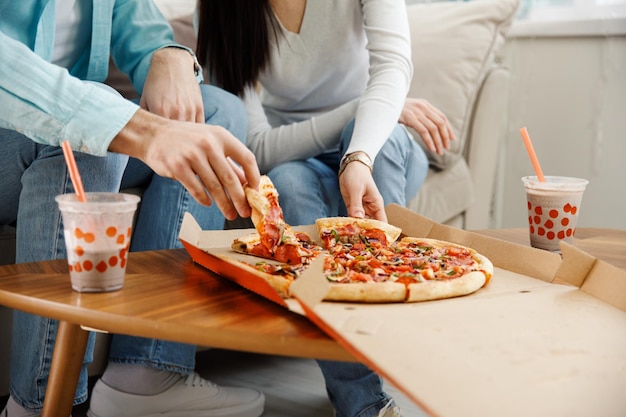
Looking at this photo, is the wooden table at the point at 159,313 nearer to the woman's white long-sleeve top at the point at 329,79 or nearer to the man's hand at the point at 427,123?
the woman's white long-sleeve top at the point at 329,79

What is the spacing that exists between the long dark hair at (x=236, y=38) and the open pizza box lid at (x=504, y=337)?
94 cm

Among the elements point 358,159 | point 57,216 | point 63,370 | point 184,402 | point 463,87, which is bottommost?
point 184,402

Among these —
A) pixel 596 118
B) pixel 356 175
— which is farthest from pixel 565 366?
pixel 596 118

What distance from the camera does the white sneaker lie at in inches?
56.6

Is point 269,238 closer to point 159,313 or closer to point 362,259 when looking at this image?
point 362,259

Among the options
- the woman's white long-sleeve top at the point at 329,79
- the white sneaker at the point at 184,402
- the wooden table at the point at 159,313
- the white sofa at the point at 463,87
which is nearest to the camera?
the wooden table at the point at 159,313

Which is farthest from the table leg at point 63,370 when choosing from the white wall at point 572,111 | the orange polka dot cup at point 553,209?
the white wall at point 572,111

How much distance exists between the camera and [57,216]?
1.18 m

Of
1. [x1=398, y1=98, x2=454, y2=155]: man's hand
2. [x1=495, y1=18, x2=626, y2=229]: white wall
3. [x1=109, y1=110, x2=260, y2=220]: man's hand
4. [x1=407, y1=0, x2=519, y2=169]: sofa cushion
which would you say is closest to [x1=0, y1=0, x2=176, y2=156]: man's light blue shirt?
[x1=109, y1=110, x2=260, y2=220]: man's hand

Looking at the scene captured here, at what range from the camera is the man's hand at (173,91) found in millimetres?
1377

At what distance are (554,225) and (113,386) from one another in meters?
0.86

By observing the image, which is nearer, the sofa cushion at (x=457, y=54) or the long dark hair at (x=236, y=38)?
the long dark hair at (x=236, y=38)

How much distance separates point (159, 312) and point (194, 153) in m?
0.25

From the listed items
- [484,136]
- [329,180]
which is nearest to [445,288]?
[329,180]
